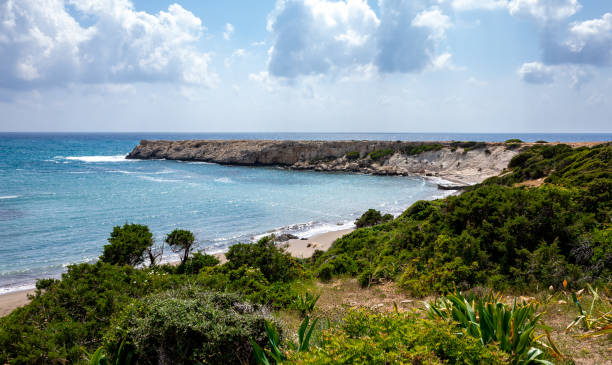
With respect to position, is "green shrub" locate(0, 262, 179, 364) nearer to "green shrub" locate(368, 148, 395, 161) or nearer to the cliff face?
the cliff face

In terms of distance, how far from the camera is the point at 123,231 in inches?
456

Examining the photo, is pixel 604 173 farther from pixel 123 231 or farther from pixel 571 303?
pixel 123 231

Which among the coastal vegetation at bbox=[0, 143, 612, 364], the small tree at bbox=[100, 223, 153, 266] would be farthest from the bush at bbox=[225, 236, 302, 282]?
the small tree at bbox=[100, 223, 153, 266]

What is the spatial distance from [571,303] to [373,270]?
5.27m

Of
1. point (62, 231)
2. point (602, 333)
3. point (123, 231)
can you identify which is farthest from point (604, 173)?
point (62, 231)

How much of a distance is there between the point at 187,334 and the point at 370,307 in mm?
4303

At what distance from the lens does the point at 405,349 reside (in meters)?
3.66

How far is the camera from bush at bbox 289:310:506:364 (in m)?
3.42

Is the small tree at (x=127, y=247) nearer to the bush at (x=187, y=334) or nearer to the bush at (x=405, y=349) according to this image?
the bush at (x=187, y=334)

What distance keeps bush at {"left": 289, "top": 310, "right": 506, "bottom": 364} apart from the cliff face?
4511 centimetres

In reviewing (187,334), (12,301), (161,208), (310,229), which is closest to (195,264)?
(12,301)

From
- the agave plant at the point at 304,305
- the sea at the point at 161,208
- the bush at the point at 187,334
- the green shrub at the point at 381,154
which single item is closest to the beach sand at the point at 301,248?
the sea at the point at 161,208

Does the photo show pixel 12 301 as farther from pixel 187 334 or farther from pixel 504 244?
pixel 504 244

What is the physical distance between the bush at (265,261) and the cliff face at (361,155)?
130ft
